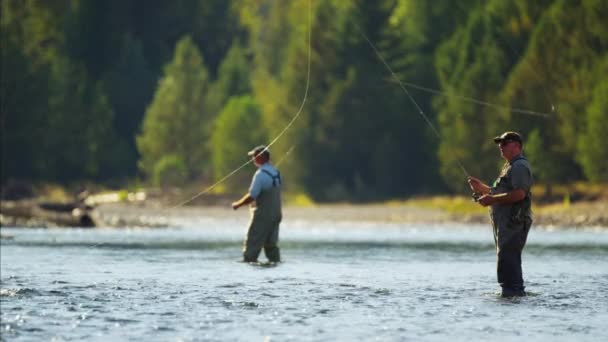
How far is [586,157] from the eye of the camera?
6112 cm

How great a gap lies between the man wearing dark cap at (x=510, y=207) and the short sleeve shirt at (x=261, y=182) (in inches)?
275

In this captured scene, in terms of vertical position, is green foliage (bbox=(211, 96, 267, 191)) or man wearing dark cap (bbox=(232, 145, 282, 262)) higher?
green foliage (bbox=(211, 96, 267, 191))

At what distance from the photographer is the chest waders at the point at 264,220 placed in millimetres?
23781

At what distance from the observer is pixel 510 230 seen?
1697 cm

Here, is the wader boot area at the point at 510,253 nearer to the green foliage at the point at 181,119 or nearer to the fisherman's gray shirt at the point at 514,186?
the fisherman's gray shirt at the point at 514,186

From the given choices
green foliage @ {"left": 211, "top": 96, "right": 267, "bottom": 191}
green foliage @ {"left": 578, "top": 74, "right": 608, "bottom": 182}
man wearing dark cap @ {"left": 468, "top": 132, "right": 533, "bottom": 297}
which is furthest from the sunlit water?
green foliage @ {"left": 211, "top": 96, "right": 267, "bottom": 191}

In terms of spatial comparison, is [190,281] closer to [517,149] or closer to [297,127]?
[517,149]

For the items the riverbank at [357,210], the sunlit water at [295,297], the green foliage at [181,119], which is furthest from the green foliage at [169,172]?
the sunlit water at [295,297]

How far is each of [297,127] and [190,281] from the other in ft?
216

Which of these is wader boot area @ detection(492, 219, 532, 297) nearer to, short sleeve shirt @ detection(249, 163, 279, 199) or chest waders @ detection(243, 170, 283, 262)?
short sleeve shirt @ detection(249, 163, 279, 199)

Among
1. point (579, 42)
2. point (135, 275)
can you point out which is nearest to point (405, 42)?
point (579, 42)

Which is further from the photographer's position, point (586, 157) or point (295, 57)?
point (295, 57)

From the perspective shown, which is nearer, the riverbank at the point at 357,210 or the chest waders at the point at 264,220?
the chest waders at the point at 264,220

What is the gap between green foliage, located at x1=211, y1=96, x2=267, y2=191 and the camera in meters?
86.8
